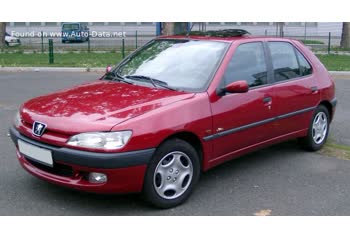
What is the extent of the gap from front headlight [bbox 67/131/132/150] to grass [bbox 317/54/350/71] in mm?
13660

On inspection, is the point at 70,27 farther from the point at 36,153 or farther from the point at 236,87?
the point at 36,153

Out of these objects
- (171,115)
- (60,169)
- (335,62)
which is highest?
(171,115)

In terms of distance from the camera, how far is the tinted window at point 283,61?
521 cm

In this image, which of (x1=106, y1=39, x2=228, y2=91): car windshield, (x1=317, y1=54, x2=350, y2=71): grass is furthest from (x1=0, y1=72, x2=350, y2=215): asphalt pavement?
(x1=317, y1=54, x2=350, y2=71): grass

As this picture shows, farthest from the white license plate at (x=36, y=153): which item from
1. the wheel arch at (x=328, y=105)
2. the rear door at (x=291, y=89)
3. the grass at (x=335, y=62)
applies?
the grass at (x=335, y=62)

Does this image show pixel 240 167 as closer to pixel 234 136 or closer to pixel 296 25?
pixel 234 136

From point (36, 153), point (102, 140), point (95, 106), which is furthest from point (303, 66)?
point (36, 153)

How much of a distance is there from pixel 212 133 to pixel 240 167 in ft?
3.65

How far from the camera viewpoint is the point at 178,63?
471 cm

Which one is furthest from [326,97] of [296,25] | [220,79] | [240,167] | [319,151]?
[296,25]

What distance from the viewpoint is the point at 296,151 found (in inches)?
233

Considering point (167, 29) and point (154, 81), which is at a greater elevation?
point (167, 29)

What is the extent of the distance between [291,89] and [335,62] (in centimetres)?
1381

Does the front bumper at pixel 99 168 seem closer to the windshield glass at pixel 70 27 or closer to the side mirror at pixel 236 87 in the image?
the side mirror at pixel 236 87
